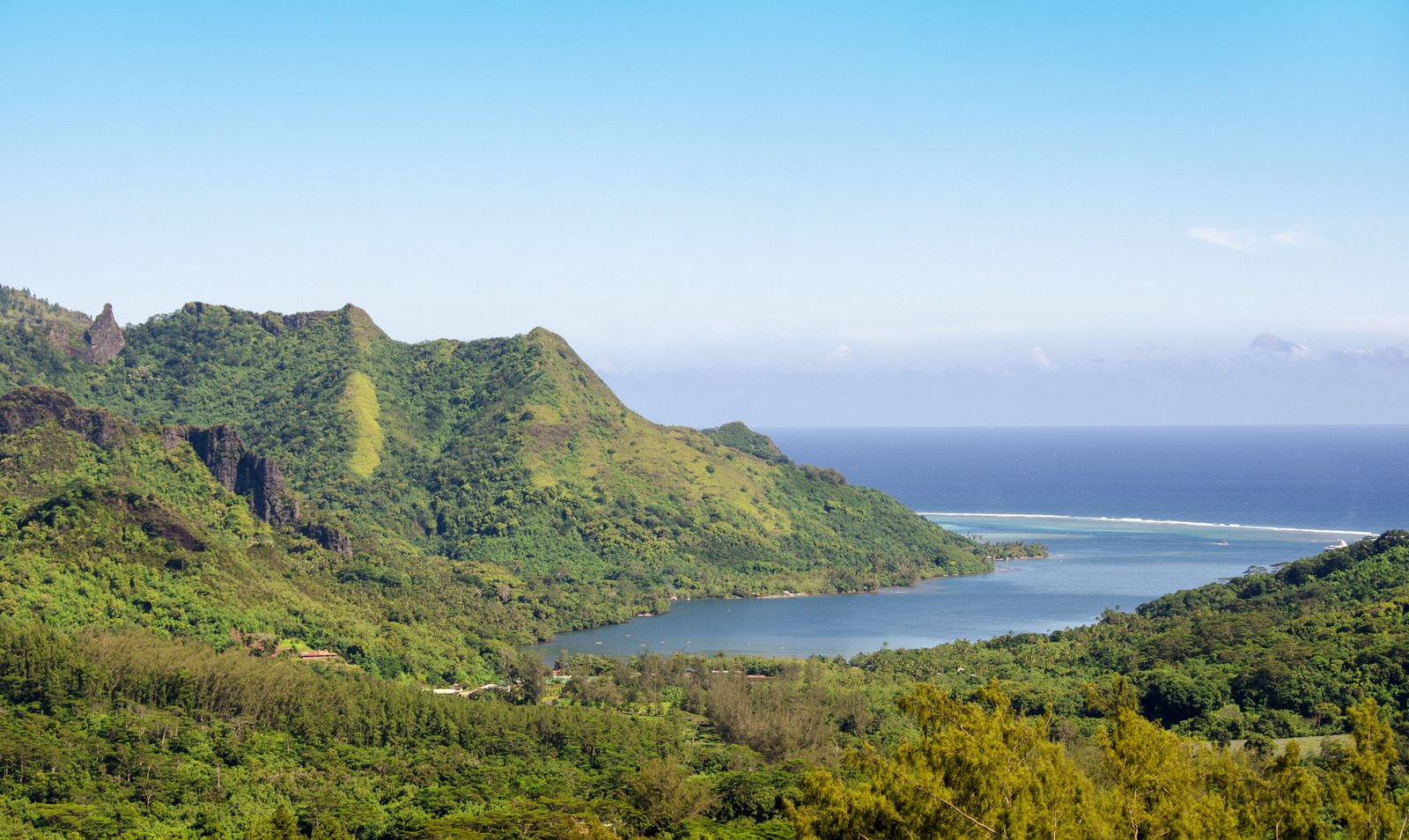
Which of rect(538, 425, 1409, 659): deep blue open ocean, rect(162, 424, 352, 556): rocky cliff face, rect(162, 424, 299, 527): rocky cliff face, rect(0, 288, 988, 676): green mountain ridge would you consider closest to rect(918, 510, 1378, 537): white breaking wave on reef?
rect(538, 425, 1409, 659): deep blue open ocean

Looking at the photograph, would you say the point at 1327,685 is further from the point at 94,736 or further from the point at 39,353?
the point at 39,353

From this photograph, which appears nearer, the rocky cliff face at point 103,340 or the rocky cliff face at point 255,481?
the rocky cliff face at point 255,481

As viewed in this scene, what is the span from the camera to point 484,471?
132 meters

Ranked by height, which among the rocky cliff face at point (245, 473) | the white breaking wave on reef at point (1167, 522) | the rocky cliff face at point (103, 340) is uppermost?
the rocky cliff face at point (103, 340)

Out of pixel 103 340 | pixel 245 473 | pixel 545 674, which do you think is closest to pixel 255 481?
pixel 245 473

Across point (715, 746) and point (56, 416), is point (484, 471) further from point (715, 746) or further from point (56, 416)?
point (715, 746)

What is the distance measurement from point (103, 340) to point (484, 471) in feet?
168

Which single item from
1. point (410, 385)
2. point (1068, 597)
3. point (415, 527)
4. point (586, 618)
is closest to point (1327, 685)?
point (1068, 597)

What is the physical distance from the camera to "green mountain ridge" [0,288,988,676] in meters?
105

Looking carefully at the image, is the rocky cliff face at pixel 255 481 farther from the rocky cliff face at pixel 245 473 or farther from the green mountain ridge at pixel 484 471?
the green mountain ridge at pixel 484 471

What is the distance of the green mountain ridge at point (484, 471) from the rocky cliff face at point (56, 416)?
257 cm

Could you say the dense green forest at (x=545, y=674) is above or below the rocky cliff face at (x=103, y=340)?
below

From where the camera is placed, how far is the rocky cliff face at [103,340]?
144 m

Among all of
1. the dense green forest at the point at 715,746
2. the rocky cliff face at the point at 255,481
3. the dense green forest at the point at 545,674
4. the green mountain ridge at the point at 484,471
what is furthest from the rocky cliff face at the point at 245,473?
the dense green forest at the point at 715,746
